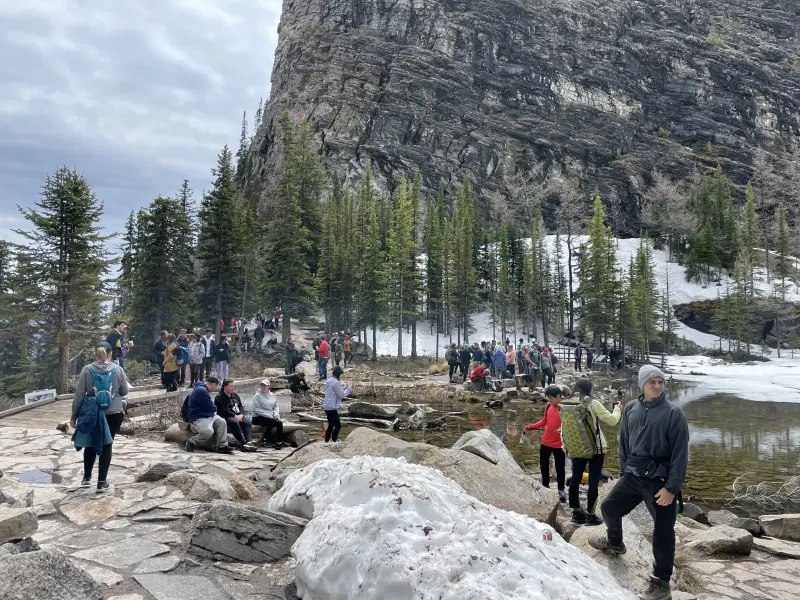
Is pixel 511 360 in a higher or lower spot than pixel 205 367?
lower

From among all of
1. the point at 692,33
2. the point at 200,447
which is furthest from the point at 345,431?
the point at 692,33

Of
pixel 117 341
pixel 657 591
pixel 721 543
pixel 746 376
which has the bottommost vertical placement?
pixel 746 376

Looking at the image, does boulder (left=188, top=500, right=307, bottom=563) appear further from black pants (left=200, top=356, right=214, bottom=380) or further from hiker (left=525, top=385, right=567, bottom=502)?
black pants (left=200, top=356, right=214, bottom=380)

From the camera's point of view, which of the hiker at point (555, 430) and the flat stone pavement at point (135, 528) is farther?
the hiker at point (555, 430)

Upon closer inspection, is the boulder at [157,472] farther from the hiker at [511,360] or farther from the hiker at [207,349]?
the hiker at [511,360]

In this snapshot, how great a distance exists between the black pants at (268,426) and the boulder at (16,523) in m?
6.72

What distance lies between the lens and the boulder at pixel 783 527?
7.20m

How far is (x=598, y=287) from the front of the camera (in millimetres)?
46250

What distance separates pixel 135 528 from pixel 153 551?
0.78 metres

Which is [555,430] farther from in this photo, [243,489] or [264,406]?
[264,406]

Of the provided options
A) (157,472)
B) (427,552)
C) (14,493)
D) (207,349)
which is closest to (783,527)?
(427,552)

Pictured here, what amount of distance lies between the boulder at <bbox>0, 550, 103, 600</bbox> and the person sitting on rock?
6616 mm

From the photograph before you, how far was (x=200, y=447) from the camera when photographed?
31.1 feet

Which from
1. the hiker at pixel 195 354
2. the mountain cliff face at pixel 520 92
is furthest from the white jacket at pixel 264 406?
→ the mountain cliff face at pixel 520 92
